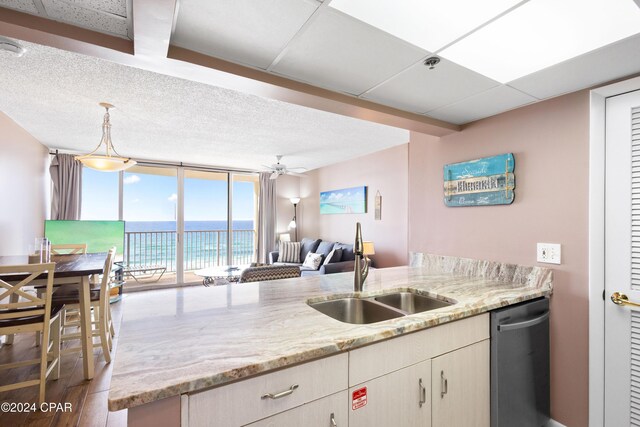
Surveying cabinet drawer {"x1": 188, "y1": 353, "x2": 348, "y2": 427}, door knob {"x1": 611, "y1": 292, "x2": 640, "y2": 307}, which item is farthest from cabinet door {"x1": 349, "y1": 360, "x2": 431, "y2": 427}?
door knob {"x1": 611, "y1": 292, "x2": 640, "y2": 307}

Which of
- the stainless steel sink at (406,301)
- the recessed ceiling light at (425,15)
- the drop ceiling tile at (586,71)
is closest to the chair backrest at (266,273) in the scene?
the stainless steel sink at (406,301)

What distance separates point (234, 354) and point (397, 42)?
1.48 m

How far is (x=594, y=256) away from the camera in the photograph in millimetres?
1746

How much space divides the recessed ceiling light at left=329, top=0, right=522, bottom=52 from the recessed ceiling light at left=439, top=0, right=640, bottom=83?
0.08 metres

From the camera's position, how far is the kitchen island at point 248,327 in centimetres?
85

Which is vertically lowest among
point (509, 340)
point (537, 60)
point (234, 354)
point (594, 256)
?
point (509, 340)

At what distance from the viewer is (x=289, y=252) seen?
635cm

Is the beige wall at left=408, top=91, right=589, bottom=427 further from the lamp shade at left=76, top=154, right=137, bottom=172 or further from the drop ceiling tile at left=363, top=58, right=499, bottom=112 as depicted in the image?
the lamp shade at left=76, top=154, right=137, bottom=172

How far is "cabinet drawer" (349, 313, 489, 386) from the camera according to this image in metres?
1.16

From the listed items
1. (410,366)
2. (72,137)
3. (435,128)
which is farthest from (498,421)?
(72,137)

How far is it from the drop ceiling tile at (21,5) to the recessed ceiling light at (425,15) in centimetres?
116

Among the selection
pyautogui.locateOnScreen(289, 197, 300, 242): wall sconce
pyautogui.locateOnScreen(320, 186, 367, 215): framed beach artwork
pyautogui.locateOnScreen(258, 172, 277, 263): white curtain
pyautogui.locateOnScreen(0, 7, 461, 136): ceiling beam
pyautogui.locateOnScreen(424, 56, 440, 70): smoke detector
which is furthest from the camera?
pyautogui.locateOnScreen(289, 197, 300, 242): wall sconce

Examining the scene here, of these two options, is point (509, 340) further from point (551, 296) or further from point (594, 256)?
point (594, 256)

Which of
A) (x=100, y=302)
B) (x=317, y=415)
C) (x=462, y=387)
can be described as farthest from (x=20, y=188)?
(x=462, y=387)
